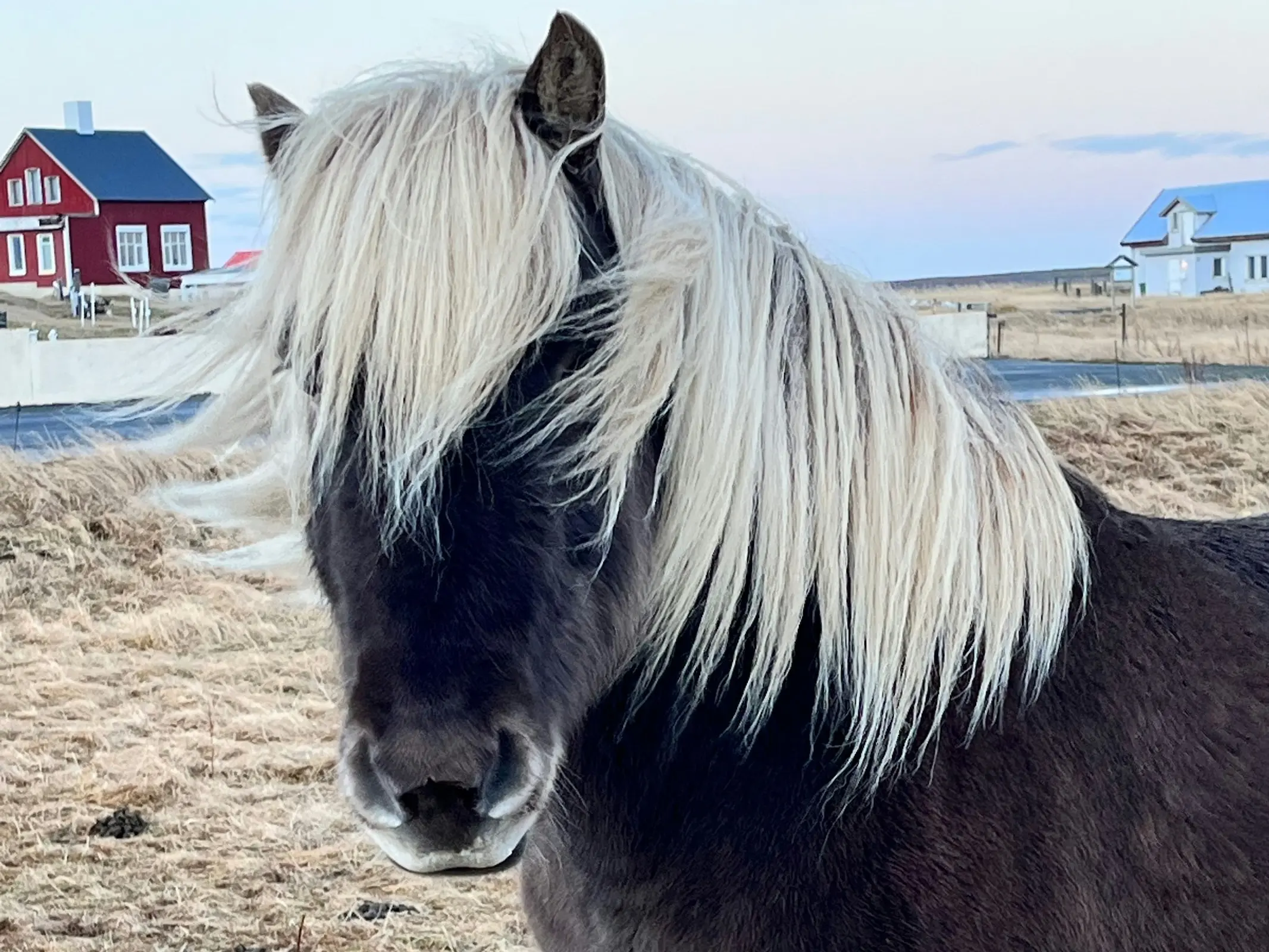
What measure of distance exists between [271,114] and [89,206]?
112 feet

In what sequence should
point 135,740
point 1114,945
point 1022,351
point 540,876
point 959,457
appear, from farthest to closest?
point 1022,351, point 135,740, point 540,876, point 959,457, point 1114,945

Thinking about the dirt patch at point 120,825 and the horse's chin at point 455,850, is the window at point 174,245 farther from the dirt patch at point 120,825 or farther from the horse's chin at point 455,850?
the horse's chin at point 455,850

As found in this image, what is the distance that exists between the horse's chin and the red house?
32.9 m

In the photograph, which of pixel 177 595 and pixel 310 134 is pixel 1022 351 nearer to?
pixel 177 595

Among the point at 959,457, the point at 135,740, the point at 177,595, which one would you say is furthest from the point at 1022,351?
the point at 959,457

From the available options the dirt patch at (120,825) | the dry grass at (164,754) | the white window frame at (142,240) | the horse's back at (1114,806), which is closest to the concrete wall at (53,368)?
the dry grass at (164,754)

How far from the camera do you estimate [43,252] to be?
33375mm

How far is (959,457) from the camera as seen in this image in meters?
1.86

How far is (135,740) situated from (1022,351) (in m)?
20.3

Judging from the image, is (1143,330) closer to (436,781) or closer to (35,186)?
(436,781)

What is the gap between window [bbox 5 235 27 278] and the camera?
33.8m

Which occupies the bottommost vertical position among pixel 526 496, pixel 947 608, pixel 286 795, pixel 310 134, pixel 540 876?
pixel 286 795

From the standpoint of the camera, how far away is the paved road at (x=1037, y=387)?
32.2 ft

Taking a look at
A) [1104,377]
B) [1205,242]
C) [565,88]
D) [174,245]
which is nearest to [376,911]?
[565,88]
